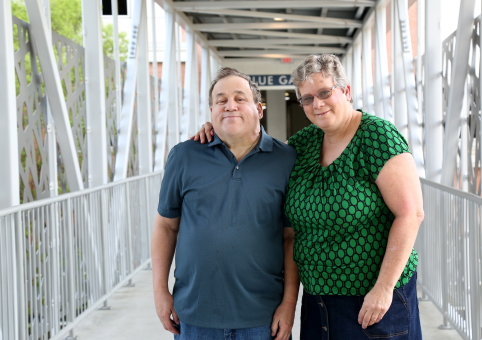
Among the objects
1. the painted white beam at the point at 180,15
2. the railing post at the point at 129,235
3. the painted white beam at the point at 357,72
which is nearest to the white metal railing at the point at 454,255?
the railing post at the point at 129,235

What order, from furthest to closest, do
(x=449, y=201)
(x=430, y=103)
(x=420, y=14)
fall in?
(x=420, y=14) → (x=430, y=103) → (x=449, y=201)

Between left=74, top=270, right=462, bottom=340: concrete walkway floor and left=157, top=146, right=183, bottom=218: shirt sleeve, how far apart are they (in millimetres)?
2538

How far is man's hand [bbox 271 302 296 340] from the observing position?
2236 millimetres

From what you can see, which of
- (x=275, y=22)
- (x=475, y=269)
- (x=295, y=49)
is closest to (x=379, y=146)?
(x=475, y=269)

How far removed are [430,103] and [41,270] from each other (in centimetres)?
417

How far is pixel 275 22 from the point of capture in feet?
43.5

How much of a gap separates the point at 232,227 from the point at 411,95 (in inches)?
237

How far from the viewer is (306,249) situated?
2.16 meters

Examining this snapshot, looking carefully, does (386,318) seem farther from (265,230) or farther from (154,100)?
(154,100)

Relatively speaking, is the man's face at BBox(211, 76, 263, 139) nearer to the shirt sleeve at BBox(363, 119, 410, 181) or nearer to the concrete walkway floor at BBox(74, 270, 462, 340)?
the shirt sleeve at BBox(363, 119, 410, 181)

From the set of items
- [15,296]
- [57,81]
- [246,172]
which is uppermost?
[57,81]

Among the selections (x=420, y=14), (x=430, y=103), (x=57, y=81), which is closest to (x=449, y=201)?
(x=430, y=103)

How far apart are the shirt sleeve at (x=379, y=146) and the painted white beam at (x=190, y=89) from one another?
400 inches

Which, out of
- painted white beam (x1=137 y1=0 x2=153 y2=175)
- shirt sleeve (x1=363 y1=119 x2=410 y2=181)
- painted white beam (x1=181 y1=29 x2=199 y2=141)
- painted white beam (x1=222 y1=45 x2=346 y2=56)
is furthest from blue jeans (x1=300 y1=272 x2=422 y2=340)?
painted white beam (x1=222 y1=45 x2=346 y2=56)
